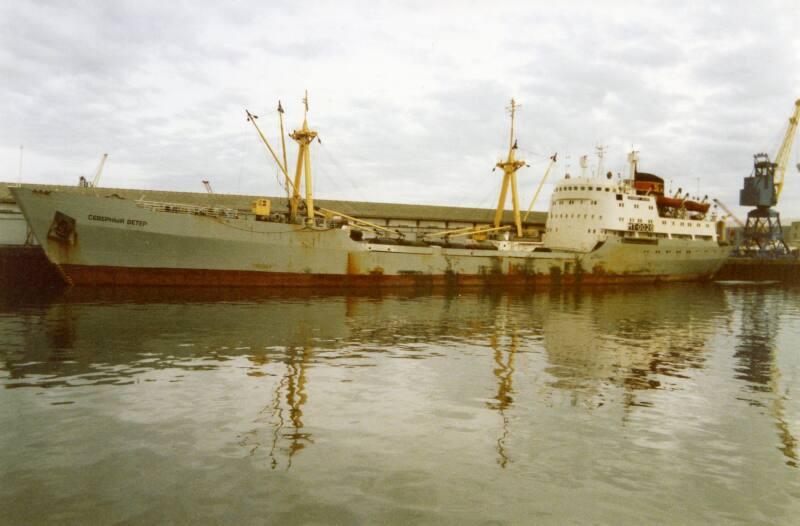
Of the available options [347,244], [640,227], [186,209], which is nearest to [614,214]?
[640,227]

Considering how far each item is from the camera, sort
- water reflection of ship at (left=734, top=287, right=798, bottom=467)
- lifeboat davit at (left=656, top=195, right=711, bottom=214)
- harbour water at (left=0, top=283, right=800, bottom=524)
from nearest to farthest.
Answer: harbour water at (left=0, top=283, right=800, bottom=524)
water reflection of ship at (left=734, top=287, right=798, bottom=467)
lifeboat davit at (left=656, top=195, right=711, bottom=214)

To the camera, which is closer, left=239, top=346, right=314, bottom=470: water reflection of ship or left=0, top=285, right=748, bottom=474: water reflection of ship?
left=239, top=346, right=314, bottom=470: water reflection of ship

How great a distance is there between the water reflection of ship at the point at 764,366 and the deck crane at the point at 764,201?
2085 inches

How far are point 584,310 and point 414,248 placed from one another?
1285 centimetres

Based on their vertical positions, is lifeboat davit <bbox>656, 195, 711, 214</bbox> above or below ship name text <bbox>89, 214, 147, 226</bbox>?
above

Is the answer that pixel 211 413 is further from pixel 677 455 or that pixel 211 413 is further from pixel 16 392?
→ pixel 677 455

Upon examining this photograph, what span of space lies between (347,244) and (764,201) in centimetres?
6420

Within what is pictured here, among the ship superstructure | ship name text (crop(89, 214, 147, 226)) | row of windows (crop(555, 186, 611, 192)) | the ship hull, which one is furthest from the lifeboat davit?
ship name text (crop(89, 214, 147, 226))

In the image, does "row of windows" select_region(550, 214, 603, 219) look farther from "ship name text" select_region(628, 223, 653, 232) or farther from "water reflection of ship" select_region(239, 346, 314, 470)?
"water reflection of ship" select_region(239, 346, 314, 470)

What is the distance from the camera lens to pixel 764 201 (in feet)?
226

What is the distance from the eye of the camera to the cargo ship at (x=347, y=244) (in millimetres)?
27109

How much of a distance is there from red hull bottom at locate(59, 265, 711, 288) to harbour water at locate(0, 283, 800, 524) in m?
11.0

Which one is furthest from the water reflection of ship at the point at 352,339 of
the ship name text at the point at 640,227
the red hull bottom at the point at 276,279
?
the ship name text at the point at 640,227

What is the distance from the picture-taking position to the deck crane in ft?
223
